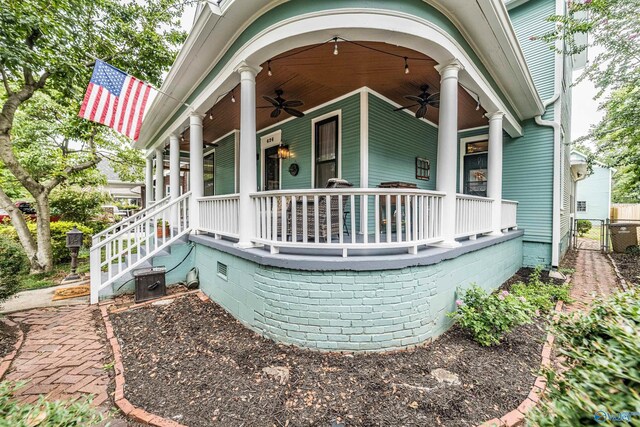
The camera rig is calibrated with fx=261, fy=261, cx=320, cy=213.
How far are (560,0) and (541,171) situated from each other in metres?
4.29

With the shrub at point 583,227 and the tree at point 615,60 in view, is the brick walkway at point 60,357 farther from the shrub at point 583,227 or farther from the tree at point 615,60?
the shrub at point 583,227

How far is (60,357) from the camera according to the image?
2.82 m

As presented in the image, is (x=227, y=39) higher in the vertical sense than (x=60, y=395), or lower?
higher

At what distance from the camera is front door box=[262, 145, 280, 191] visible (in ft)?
23.3

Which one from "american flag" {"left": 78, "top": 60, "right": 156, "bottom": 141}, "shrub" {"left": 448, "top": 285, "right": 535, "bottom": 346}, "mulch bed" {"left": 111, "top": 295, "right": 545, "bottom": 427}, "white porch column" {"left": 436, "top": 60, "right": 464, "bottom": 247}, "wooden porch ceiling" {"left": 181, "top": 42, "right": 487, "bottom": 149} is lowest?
"mulch bed" {"left": 111, "top": 295, "right": 545, "bottom": 427}

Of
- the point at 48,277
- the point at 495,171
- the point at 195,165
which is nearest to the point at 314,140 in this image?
the point at 195,165

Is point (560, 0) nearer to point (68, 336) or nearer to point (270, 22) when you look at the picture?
point (270, 22)

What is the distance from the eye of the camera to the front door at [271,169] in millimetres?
7099

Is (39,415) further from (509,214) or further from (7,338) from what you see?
(509,214)

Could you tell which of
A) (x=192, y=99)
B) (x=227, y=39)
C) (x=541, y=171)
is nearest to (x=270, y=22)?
(x=227, y=39)

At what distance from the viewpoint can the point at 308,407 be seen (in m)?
2.09

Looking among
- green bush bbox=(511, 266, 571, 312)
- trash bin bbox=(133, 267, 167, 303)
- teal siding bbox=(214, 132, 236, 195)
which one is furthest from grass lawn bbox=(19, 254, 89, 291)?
green bush bbox=(511, 266, 571, 312)

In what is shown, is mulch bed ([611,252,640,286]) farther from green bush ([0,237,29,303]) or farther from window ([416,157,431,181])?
green bush ([0,237,29,303])

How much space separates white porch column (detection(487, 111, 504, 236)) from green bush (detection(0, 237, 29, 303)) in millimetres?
7536
